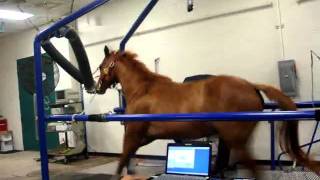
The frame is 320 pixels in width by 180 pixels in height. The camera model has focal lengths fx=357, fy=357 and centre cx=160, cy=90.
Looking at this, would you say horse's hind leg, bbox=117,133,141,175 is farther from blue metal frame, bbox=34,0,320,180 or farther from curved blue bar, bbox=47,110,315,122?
curved blue bar, bbox=47,110,315,122

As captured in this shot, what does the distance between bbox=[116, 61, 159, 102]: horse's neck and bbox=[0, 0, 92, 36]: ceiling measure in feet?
13.9

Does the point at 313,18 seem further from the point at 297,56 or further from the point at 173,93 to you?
the point at 173,93

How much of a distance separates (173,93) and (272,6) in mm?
3126

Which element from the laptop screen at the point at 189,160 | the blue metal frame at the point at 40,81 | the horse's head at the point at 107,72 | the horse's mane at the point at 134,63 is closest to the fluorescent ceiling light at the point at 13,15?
the horse's head at the point at 107,72

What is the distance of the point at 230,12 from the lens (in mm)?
5414

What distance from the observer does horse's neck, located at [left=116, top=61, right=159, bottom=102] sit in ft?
9.33

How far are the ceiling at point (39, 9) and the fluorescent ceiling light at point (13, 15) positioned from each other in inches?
5.9

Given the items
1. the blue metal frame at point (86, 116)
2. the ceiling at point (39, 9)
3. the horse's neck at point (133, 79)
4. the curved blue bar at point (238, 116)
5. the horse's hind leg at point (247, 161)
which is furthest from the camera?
the ceiling at point (39, 9)

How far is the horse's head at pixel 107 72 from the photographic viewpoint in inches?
120

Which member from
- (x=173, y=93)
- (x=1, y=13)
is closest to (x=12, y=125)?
(x=1, y=13)

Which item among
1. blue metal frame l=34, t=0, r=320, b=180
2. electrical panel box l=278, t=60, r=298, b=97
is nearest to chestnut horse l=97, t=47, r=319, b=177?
blue metal frame l=34, t=0, r=320, b=180

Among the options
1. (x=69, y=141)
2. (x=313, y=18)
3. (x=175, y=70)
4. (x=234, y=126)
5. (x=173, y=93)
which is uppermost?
(x=313, y=18)

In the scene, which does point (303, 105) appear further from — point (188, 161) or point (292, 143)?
Answer: point (188, 161)

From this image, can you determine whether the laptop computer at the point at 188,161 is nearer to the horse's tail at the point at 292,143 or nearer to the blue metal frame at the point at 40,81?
the blue metal frame at the point at 40,81
